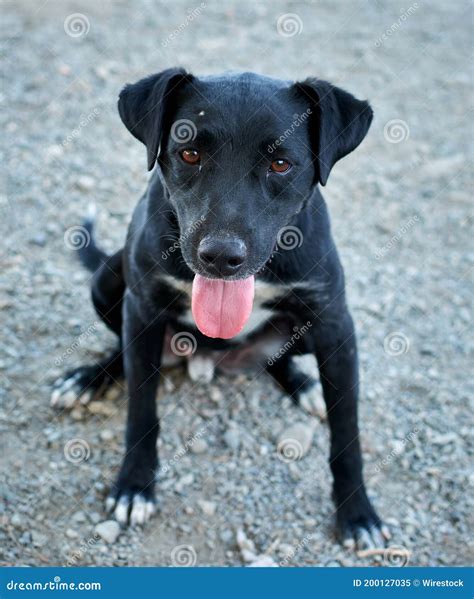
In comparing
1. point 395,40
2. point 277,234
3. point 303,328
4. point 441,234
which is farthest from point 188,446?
point 395,40

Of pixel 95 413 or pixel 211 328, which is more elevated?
pixel 211 328

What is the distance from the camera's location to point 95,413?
14.9 feet

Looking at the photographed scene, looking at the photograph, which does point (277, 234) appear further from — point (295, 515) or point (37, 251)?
point (37, 251)

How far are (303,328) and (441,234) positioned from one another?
2699mm
